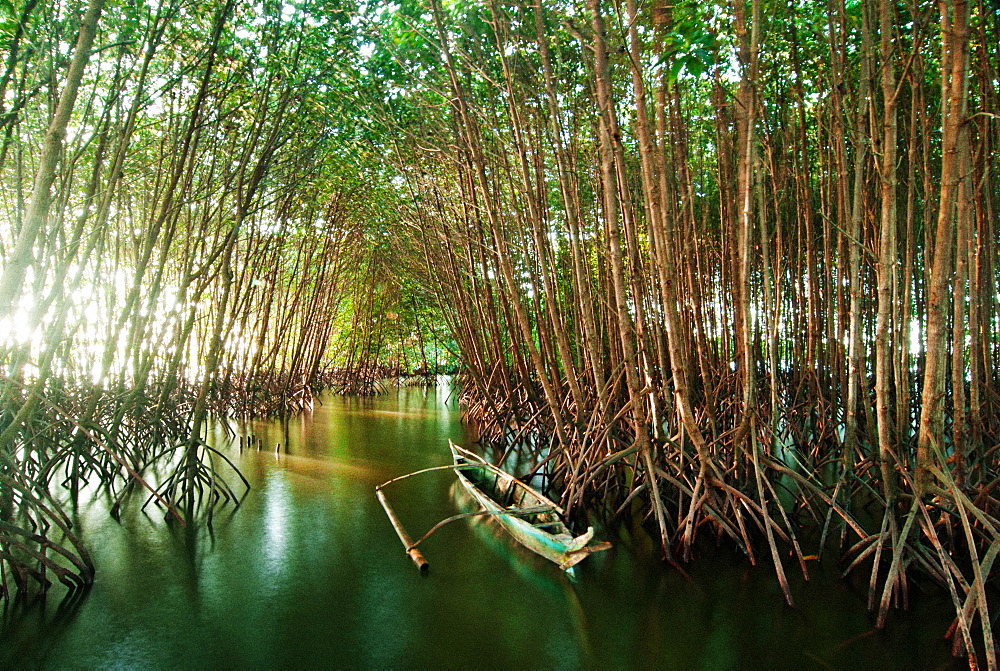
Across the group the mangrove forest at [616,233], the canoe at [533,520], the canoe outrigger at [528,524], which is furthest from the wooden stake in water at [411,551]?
the mangrove forest at [616,233]

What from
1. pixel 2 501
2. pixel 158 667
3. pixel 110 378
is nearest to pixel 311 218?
pixel 110 378

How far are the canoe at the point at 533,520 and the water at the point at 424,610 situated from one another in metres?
0.18

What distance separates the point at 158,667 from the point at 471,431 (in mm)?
7403

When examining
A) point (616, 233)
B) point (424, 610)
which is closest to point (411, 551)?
point (424, 610)

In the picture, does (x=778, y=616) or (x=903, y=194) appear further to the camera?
(x=903, y=194)

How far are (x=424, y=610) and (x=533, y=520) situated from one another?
1.05 m

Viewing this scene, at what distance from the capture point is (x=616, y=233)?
3740mm

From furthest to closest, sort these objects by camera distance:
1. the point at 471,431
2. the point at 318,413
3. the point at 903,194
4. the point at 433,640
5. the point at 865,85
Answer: the point at 318,413, the point at 471,431, the point at 903,194, the point at 865,85, the point at 433,640

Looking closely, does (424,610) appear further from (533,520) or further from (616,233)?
(616,233)

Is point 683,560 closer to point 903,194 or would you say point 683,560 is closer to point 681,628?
point 681,628

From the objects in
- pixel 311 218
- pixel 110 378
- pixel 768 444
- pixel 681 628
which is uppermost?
pixel 311 218

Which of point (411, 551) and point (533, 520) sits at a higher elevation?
point (533, 520)

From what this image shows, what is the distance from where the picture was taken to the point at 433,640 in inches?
132

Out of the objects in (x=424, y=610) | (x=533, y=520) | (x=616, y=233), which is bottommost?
(x=424, y=610)
